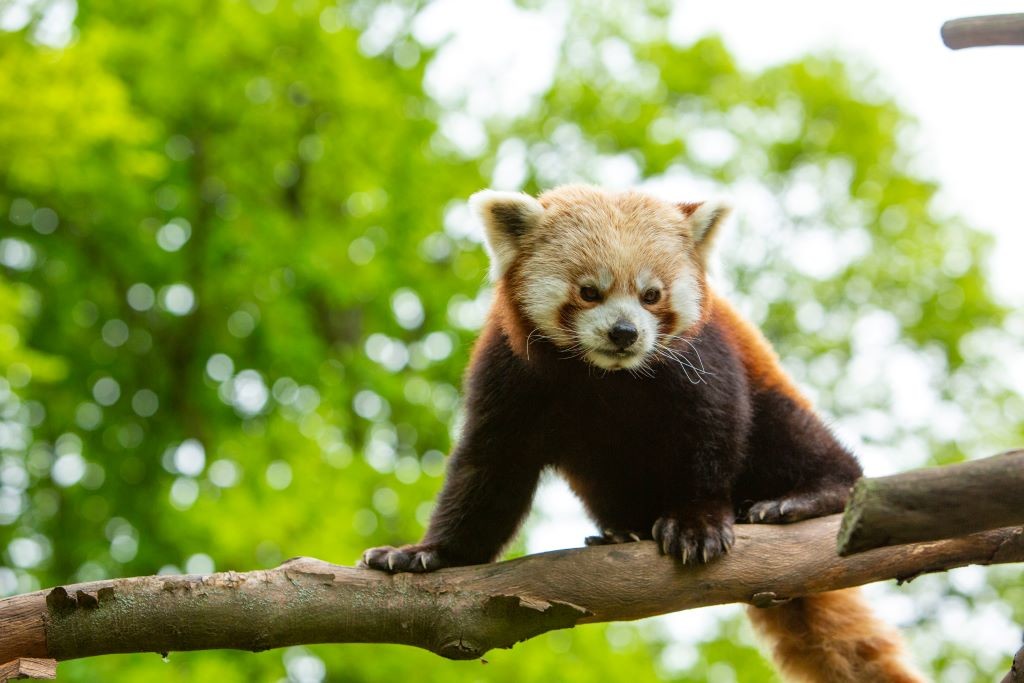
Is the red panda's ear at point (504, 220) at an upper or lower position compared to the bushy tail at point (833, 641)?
upper

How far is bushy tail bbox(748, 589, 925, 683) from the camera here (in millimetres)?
3926

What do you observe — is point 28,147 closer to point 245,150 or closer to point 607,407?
point 245,150

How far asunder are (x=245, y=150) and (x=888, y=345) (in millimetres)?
9249

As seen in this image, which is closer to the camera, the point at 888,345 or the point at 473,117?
the point at 473,117

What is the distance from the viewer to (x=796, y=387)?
4363 mm

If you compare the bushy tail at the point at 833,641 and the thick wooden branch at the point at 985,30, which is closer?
the thick wooden branch at the point at 985,30

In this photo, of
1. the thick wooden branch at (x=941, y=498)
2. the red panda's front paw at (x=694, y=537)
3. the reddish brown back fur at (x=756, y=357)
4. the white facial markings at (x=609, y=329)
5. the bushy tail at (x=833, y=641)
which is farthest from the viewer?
the reddish brown back fur at (x=756, y=357)

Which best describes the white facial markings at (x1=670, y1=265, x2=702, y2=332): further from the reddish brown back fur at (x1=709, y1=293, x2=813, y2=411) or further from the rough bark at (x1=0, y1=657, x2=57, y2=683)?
the rough bark at (x1=0, y1=657, x2=57, y2=683)

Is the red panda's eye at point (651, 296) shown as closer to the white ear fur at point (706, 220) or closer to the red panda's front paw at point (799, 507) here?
the white ear fur at point (706, 220)

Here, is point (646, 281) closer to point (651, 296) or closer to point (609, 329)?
point (651, 296)

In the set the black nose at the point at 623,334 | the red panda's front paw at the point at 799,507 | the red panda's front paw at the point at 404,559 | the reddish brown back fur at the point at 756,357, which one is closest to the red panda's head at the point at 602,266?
the black nose at the point at 623,334

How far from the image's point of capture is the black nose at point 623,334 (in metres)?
3.46

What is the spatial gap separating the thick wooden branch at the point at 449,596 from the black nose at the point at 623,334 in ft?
2.18

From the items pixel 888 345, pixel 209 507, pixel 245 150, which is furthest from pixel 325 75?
pixel 888 345
